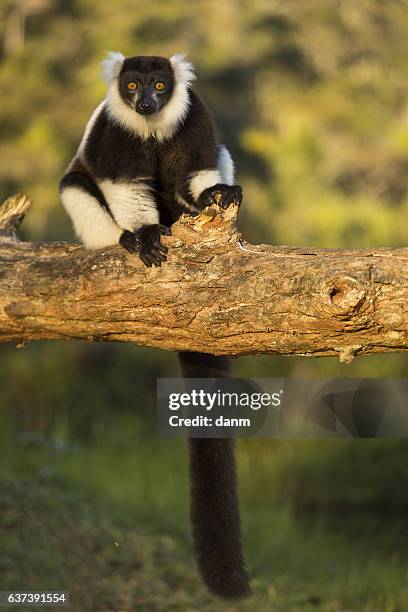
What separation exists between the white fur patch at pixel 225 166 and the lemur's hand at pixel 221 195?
0.95ft

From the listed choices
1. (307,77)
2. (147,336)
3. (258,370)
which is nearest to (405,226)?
(258,370)

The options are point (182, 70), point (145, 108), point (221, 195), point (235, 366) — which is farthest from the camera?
point (235, 366)

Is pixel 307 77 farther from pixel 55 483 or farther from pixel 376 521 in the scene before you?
pixel 55 483

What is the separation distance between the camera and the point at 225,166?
3.57 metres

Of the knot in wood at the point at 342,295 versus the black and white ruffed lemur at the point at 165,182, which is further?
the black and white ruffed lemur at the point at 165,182

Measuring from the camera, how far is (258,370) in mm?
7402

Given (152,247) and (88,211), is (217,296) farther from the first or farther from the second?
(88,211)

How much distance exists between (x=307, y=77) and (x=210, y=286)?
8.58 meters

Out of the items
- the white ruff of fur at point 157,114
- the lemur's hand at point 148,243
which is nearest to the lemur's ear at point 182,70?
the white ruff of fur at point 157,114

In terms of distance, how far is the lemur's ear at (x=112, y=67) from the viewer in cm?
365

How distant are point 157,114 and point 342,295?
1.38 m

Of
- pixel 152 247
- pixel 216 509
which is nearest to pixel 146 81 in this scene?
pixel 152 247

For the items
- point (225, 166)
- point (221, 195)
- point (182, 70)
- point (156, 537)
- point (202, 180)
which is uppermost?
point (182, 70)

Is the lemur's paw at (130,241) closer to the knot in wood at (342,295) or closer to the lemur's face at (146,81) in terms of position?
the lemur's face at (146,81)
